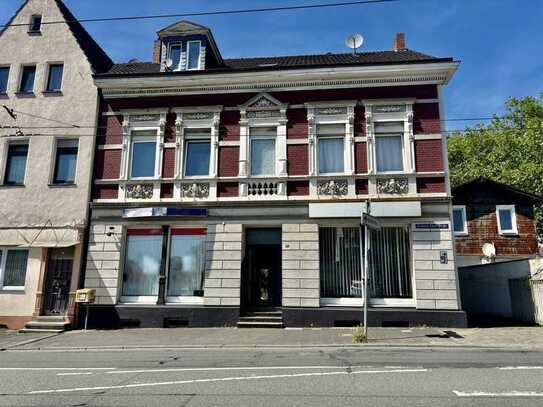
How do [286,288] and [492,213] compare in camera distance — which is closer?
[286,288]

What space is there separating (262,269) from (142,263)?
14.2ft

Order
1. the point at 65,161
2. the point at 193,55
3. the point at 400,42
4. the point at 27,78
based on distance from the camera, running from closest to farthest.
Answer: the point at 65,161 → the point at 193,55 → the point at 27,78 → the point at 400,42

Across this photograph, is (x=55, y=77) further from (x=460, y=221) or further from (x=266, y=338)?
(x=460, y=221)

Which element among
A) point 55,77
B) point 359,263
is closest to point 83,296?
point 55,77

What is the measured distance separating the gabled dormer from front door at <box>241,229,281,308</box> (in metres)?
7.23

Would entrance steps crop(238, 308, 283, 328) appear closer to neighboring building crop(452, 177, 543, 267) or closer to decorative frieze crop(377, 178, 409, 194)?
decorative frieze crop(377, 178, 409, 194)

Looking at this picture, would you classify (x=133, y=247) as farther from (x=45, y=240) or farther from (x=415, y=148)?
(x=415, y=148)

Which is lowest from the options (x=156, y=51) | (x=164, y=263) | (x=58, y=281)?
(x=58, y=281)

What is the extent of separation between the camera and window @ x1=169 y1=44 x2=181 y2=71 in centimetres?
1734

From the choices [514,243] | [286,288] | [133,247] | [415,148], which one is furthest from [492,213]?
[133,247]

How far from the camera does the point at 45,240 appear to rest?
608 inches

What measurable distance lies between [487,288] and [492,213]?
736cm

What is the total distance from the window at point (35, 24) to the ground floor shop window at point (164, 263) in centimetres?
958

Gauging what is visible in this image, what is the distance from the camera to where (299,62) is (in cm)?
1909
